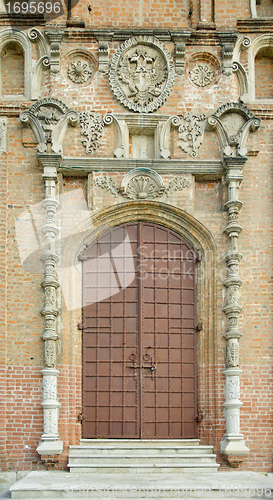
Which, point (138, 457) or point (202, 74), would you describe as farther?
point (202, 74)

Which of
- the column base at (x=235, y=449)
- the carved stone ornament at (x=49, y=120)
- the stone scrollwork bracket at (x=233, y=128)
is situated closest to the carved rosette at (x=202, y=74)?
the stone scrollwork bracket at (x=233, y=128)

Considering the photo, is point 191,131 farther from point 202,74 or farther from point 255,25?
point 255,25

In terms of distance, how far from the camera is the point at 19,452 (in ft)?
32.7

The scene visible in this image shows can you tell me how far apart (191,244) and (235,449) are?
3163mm

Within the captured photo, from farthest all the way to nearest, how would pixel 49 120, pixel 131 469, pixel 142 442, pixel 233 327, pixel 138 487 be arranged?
pixel 49 120
pixel 233 327
pixel 142 442
pixel 131 469
pixel 138 487

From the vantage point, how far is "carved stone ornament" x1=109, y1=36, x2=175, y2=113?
10.9 metres

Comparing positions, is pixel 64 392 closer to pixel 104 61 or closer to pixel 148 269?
pixel 148 269

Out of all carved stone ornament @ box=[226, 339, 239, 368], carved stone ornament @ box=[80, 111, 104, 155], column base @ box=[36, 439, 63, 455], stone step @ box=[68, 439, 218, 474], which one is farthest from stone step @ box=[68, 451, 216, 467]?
carved stone ornament @ box=[80, 111, 104, 155]

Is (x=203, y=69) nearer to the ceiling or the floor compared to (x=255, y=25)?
nearer to the floor

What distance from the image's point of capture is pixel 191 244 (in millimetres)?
10844

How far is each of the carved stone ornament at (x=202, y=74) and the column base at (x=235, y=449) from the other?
18.0 feet

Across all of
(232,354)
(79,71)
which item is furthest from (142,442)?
(79,71)

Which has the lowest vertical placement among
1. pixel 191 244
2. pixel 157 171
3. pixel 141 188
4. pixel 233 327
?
pixel 233 327

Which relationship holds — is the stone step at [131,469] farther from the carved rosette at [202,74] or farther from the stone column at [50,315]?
the carved rosette at [202,74]
